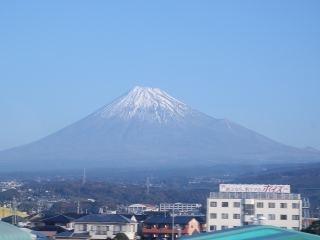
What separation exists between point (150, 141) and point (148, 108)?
8122mm

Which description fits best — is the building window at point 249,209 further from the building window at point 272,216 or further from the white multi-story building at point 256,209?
the building window at point 272,216

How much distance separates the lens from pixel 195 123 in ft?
373

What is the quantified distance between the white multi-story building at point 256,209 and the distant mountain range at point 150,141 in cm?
7182

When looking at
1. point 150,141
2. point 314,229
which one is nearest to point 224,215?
point 314,229

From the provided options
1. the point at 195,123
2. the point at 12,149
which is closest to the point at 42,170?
the point at 12,149

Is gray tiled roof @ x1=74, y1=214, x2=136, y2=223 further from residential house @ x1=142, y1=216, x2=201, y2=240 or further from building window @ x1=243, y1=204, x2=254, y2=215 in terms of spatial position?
building window @ x1=243, y1=204, x2=254, y2=215

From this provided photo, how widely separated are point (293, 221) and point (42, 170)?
74050 mm

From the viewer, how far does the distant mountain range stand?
329ft

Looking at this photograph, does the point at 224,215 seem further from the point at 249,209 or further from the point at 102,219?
the point at 102,219

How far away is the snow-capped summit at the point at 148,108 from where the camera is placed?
11350cm

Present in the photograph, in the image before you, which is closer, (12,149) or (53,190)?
(53,190)

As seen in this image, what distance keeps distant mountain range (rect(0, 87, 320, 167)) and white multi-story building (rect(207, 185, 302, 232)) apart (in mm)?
71819

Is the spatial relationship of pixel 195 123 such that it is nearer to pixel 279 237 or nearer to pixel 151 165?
pixel 151 165

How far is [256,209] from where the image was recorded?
72.5ft
